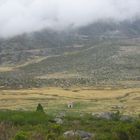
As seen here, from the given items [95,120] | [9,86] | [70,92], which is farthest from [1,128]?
[9,86]

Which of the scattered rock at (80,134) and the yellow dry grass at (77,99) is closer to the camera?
the scattered rock at (80,134)

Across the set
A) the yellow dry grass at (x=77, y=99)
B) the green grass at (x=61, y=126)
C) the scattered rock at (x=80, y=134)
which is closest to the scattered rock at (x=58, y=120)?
the green grass at (x=61, y=126)

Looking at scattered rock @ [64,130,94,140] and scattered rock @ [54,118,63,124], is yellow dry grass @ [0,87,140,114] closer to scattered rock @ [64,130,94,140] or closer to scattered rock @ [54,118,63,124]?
scattered rock @ [54,118,63,124]

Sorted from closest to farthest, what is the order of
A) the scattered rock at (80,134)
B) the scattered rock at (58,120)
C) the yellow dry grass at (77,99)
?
the scattered rock at (80,134), the scattered rock at (58,120), the yellow dry grass at (77,99)

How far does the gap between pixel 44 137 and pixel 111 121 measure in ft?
66.3

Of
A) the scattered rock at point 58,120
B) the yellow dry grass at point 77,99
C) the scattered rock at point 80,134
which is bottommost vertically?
A: the yellow dry grass at point 77,99

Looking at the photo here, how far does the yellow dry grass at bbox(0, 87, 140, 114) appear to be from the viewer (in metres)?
132

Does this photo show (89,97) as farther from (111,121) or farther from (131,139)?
(131,139)

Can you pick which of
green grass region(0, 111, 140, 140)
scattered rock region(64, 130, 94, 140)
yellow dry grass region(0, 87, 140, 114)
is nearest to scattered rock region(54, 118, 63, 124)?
green grass region(0, 111, 140, 140)

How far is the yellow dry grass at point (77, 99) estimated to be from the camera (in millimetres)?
131625

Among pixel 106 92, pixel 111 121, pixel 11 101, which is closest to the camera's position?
pixel 111 121

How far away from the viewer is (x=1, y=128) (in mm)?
84312

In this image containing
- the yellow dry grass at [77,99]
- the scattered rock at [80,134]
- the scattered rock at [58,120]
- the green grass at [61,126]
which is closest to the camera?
the green grass at [61,126]

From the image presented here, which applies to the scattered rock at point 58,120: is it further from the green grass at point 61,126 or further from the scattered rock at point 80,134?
the scattered rock at point 80,134
